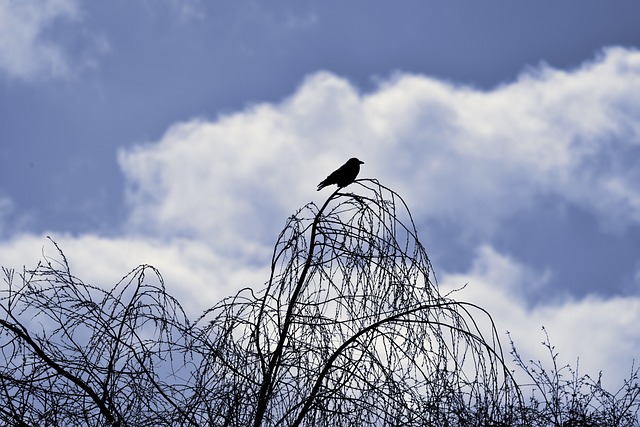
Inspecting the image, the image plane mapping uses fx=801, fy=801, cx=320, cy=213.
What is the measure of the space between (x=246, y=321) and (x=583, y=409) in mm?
2789

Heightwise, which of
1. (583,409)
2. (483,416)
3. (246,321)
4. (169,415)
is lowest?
(169,415)

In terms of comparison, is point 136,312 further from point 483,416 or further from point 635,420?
point 635,420

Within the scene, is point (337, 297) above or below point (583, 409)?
below

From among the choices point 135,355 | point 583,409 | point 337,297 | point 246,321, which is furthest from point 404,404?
point 583,409

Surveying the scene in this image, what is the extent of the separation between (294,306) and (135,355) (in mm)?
819

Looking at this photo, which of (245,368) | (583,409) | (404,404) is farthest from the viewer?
(583,409)

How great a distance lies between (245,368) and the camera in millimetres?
3777

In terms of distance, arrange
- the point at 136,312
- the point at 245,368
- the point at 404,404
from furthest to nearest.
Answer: the point at 136,312, the point at 245,368, the point at 404,404

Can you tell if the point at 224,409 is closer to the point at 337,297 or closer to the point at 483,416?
the point at 337,297

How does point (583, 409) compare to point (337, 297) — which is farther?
point (583, 409)

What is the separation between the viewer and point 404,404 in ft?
11.6

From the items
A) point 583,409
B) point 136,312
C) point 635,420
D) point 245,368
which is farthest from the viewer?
point 635,420

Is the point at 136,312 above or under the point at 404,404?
above

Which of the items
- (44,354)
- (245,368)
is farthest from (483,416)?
(44,354)
